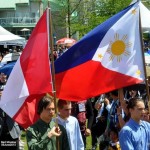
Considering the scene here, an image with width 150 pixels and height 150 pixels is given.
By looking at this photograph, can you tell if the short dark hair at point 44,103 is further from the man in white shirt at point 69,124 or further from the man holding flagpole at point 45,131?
the man in white shirt at point 69,124

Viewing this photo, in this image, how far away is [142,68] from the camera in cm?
609

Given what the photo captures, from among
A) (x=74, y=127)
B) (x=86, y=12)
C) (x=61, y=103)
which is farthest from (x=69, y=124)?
(x=86, y=12)

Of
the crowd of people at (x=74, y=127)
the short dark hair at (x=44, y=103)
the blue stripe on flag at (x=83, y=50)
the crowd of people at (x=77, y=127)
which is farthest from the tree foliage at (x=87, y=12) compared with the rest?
the short dark hair at (x=44, y=103)

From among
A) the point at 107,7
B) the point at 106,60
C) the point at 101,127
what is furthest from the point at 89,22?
the point at 106,60

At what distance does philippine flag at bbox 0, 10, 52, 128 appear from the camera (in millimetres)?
5895

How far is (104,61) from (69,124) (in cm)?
90

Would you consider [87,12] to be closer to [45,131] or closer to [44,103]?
[44,103]

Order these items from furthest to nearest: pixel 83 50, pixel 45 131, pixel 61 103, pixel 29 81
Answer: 1. pixel 83 50
2. pixel 61 103
3. pixel 29 81
4. pixel 45 131

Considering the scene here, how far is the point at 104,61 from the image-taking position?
6.30 m

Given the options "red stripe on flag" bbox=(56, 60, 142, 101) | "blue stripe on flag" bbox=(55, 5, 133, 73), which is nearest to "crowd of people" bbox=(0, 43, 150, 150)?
"red stripe on flag" bbox=(56, 60, 142, 101)

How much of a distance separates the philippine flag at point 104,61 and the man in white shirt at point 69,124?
21 cm

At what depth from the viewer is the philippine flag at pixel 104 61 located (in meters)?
6.15

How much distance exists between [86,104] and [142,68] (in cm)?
237

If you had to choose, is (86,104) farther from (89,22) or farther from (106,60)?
(89,22)
